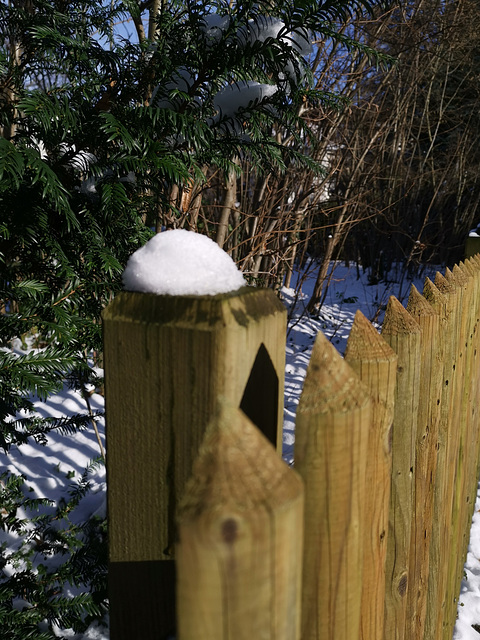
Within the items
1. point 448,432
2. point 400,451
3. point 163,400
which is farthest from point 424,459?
point 163,400

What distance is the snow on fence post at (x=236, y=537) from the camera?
442 millimetres

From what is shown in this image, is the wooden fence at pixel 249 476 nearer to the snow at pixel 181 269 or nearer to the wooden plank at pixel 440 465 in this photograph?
the snow at pixel 181 269

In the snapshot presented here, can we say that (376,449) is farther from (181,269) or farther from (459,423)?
(459,423)

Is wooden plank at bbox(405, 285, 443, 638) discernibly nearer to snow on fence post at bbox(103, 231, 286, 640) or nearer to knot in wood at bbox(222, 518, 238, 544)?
snow on fence post at bbox(103, 231, 286, 640)

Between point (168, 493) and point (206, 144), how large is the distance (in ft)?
3.22

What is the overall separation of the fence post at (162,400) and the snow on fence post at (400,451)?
1.27 ft

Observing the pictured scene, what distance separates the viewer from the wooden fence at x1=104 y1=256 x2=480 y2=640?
0.46 metres

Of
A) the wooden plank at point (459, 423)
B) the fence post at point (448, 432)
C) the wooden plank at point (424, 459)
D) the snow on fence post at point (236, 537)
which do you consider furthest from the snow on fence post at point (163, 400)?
the wooden plank at point (459, 423)

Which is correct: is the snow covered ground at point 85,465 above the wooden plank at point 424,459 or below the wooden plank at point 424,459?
below

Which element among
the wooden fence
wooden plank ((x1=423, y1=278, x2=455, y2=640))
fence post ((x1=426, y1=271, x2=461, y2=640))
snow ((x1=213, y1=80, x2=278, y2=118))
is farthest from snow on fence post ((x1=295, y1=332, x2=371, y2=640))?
snow ((x1=213, y1=80, x2=278, y2=118))

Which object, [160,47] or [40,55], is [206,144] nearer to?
[160,47]

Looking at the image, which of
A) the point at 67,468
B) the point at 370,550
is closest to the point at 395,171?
the point at 67,468

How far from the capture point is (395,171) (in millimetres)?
8297

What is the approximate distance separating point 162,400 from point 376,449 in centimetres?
39
